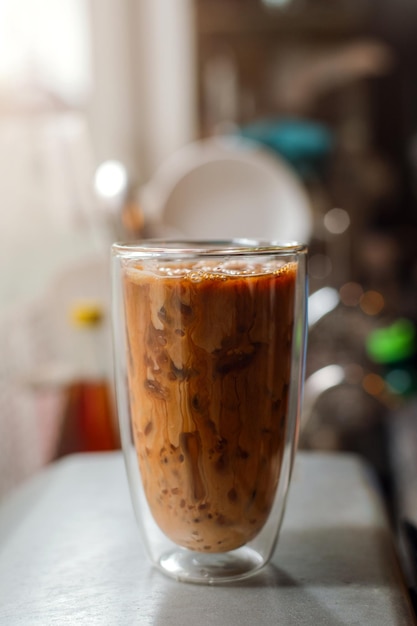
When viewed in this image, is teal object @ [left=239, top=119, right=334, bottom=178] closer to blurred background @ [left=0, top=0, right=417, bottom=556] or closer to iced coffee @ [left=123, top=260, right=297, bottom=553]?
blurred background @ [left=0, top=0, right=417, bottom=556]

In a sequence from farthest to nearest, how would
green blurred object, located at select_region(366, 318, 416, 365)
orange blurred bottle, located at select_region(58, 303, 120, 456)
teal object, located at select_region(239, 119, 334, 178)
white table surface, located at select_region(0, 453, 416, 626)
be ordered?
teal object, located at select_region(239, 119, 334, 178) < green blurred object, located at select_region(366, 318, 416, 365) < orange blurred bottle, located at select_region(58, 303, 120, 456) < white table surface, located at select_region(0, 453, 416, 626)

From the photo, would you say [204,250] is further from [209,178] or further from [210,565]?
[209,178]

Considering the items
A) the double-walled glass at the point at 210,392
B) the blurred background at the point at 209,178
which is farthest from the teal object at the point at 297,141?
the double-walled glass at the point at 210,392

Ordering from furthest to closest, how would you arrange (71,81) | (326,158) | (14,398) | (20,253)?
(326,158) < (71,81) < (20,253) < (14,398)

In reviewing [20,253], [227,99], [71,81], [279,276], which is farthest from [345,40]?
[279,276]

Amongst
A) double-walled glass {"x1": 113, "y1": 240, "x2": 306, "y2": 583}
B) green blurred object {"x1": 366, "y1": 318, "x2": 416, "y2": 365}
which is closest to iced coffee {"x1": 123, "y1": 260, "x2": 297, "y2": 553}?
double-walled glass {"x1": 113, "y1": 240, "x2": 306, "y2": 583}

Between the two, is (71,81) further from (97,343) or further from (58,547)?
(58,547)

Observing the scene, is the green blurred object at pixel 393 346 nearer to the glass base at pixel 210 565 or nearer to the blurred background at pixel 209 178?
the blurred background at pixel 209 178
